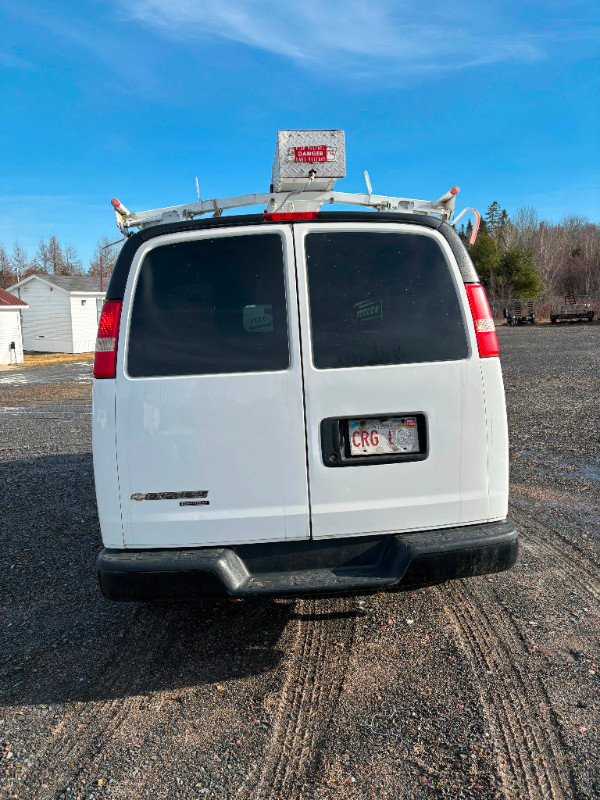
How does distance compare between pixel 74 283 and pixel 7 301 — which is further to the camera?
pixel 74 283

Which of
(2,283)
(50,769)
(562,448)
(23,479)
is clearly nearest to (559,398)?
(562,448)

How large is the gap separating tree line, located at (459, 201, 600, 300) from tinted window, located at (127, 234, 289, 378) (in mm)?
55942

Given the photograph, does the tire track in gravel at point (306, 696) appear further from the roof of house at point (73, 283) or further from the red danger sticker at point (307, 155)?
the roof of house at point (73, 283)

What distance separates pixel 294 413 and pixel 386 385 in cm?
45

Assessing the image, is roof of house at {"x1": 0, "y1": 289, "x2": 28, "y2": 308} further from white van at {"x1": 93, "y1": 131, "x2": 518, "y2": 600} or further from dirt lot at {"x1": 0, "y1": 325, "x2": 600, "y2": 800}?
white van at {"x1": 93, "y1": 131, "x2": 518, "y2": 600}

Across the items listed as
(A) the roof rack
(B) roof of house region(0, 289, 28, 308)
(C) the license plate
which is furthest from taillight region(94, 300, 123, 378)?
(B) roof of house region(0, 289, 28, 308)

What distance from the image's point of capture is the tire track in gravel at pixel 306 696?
7.86 ft

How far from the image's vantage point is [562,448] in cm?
771

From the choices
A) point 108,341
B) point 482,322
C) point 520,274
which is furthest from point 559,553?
point 520,274

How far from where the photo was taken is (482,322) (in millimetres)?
3061

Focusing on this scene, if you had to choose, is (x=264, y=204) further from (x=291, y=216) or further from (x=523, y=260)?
(x=523, y=260)

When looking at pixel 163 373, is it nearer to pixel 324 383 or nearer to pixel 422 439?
pixel 324 383

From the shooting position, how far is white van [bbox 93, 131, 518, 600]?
9.40ft

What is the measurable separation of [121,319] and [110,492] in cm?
82
